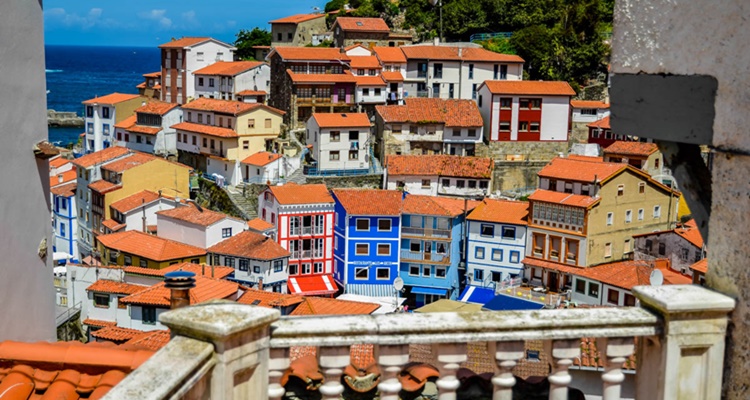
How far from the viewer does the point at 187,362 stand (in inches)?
147

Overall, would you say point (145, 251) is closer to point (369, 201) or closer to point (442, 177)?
point (369, 201)

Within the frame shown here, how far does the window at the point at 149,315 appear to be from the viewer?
117 feet

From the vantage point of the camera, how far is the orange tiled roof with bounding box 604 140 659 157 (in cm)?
5662

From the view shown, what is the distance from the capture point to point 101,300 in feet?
127

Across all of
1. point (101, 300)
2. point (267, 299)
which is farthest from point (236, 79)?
point (267, 299)

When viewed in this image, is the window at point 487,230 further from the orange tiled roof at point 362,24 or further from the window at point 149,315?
the orange tiled roof at point 362,24

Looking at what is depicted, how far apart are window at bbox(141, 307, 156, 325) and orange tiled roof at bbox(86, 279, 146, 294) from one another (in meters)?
3.00

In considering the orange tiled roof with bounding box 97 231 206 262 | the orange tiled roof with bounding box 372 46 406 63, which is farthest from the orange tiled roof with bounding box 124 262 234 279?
the orange tiled roof with bounding box 372 46 406 63

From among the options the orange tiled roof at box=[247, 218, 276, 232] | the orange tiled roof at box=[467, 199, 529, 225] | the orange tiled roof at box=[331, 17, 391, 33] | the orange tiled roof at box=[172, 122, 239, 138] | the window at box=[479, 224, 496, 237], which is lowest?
the orange tiled roof at box=[247, 218, 276, 232]

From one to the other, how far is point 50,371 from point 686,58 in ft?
14.0

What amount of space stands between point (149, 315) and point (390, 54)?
42.0m

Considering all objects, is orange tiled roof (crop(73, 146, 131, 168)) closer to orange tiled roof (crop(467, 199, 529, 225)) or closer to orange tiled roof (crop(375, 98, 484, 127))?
orange tiled roof (crop(375, 98, 484, 127))

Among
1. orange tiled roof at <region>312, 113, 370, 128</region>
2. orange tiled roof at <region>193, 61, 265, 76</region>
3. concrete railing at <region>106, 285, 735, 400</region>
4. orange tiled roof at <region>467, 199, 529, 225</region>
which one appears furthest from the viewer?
orange tiled roof at <region>193, 61, 265, 76</region>

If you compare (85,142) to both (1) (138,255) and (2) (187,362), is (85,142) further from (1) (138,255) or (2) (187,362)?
(2) (187,362)
